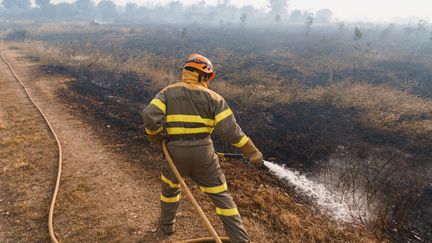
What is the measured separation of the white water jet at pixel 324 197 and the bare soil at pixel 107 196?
340 millimetres

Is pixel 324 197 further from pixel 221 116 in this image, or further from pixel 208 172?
pixel 221 116

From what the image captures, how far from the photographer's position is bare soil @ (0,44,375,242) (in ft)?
12.1

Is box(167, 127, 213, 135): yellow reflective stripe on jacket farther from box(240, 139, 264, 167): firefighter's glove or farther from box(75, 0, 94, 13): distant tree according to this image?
box(75, 0, 94, 13): distant tree

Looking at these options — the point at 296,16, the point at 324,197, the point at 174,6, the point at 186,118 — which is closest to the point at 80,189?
the point at 186,118

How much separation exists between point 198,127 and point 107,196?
237cm

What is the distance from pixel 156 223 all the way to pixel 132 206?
1.81 feet

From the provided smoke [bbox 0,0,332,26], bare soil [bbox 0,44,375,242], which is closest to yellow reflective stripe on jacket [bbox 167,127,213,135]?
bare soil [bbox 0,44,375,242]

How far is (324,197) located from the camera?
16.9 feet

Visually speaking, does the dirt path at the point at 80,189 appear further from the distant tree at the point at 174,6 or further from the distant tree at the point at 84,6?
the distant tree at the point at 174,6

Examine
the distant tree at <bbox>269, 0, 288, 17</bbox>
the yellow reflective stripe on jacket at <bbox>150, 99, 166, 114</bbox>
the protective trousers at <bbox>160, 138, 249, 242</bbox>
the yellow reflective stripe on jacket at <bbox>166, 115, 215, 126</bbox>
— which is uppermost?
the distant tree at <bbox>269, 0, 288, 17</bbox>

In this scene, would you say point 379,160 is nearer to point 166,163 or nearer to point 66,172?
point 166,163

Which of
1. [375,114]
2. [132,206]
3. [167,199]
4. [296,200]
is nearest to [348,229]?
[296,200]

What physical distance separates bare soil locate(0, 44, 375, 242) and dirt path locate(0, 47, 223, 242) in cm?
1

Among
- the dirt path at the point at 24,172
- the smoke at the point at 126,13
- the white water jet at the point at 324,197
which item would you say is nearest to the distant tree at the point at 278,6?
the smoke at the point at 126,13
